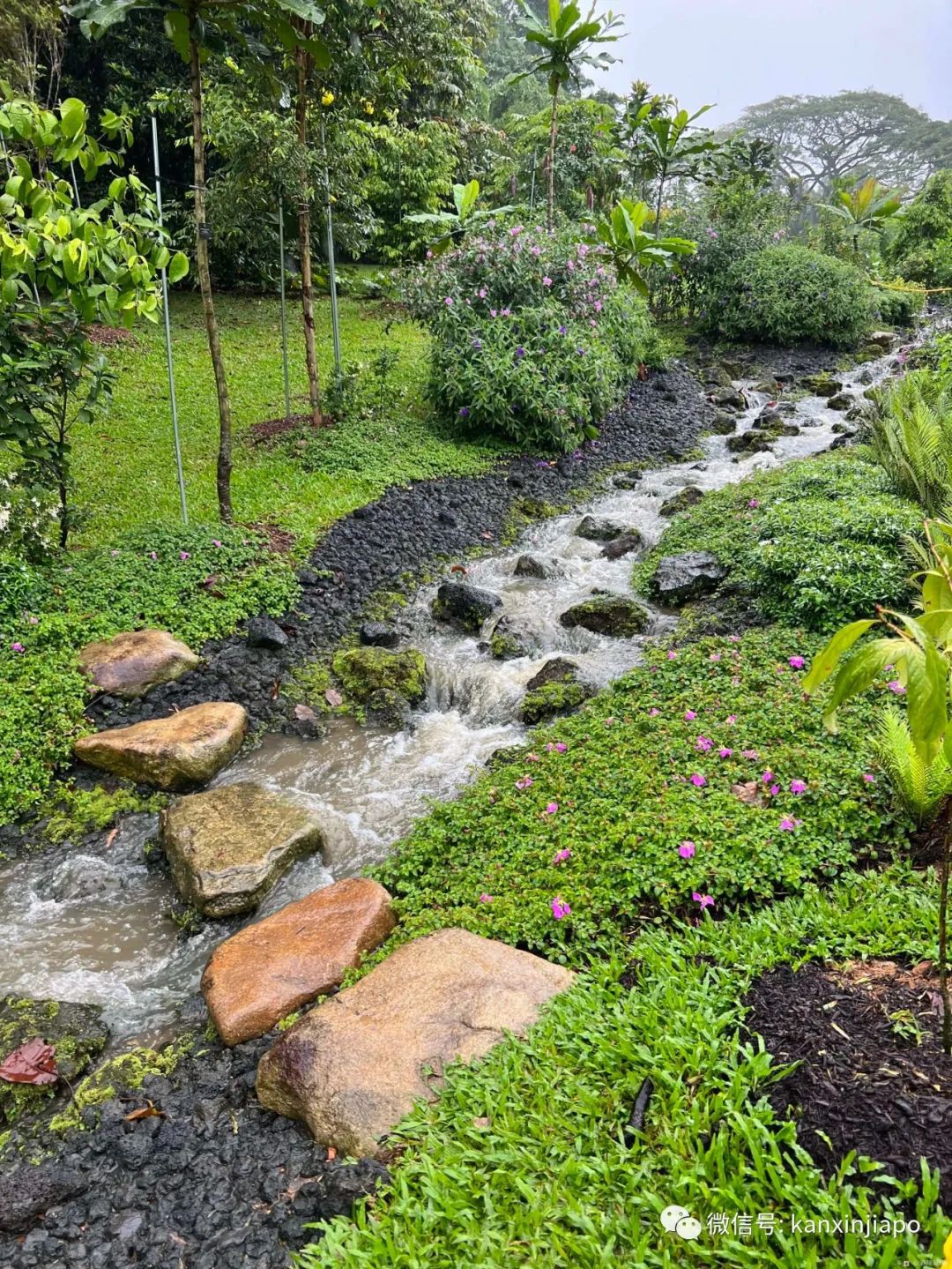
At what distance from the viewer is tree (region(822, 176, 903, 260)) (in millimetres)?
22141

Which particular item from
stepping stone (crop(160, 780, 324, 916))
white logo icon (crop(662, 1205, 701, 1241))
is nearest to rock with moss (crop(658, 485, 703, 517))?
stepping stone (crop(160, 780, 324, 916))

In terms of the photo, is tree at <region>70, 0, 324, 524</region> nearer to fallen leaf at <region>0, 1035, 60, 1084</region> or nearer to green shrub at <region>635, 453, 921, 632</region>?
green shrub at <region>635, 453, 921, 632</region>

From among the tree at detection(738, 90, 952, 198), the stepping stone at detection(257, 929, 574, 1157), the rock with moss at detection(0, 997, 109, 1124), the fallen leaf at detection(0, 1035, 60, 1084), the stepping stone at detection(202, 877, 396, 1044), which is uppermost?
the tree at detection(738, 90, 952, 198)

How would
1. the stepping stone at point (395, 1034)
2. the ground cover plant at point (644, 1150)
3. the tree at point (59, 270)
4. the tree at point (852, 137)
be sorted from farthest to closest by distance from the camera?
the tree at point (852, 137), the tree at point (59, 270), the stepping stone at point (395, 1034), the ground cover plant at point (644, 1150)

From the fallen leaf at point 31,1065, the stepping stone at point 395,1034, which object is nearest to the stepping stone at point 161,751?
the fallen leaf at point 31,1065

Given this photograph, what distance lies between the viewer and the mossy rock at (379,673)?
6695 millimetres

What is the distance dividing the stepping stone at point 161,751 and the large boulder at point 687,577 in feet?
14.7

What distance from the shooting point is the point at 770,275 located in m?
18.5

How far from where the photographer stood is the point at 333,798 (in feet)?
18.5

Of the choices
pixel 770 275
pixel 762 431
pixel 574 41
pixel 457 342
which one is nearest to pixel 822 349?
pixel 770 275

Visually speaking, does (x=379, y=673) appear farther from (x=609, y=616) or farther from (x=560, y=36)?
(x=560, y=36)

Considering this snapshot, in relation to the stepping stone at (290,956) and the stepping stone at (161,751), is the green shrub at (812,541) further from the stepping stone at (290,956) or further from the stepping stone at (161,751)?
the stepping stone at (161,751)

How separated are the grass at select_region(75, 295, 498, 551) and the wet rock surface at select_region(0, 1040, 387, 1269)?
18.8ft

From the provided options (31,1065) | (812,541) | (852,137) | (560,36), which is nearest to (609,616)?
A: (812,541)
